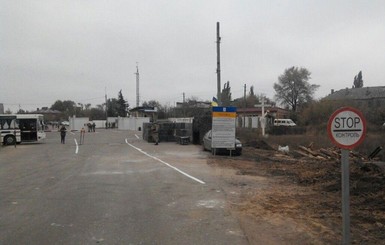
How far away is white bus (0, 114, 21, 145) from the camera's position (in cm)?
3762

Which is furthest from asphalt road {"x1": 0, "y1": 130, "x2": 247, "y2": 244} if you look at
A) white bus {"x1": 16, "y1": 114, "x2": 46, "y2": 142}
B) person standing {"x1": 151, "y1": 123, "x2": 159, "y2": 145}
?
white bus {"x1": 16, "y1": 114, "x2": 46, "y2": 142}

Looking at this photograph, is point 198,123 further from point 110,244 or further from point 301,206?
point 110,244

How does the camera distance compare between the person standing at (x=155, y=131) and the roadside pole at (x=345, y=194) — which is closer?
the roadside pole at (x=345, y=194)

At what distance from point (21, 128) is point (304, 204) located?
1404 inches

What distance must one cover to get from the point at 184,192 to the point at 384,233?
5585mm

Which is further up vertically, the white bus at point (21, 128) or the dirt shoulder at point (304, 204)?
the white bus at point (21, 128)

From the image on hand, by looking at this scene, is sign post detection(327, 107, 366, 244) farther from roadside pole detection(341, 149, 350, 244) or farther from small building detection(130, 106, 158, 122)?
small building detection(130, 106, 158, 122)

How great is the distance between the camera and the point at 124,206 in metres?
9.25

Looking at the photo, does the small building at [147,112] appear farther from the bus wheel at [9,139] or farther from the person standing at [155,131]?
the bus wheel at [9,139]

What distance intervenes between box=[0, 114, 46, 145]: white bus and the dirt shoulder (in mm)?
28202

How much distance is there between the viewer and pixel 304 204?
947 cm

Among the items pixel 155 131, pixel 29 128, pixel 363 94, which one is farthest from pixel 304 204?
pixel 363 94

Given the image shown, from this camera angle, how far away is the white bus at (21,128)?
→ 37.8 meters

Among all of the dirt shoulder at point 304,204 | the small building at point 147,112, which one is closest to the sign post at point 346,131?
the dirt shoulder at point 304,204
